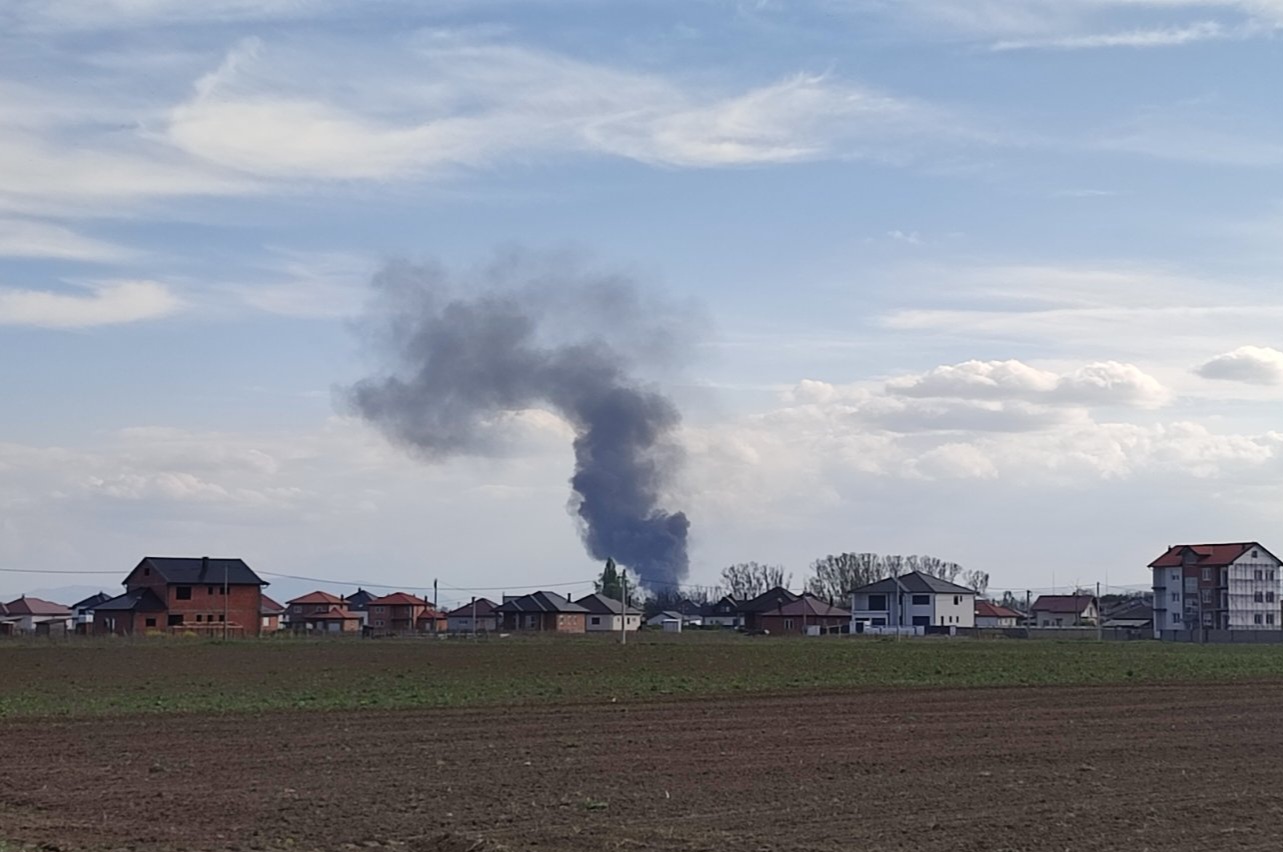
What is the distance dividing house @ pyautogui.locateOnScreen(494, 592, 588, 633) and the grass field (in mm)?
88589

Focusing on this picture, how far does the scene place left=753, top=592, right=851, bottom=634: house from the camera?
160 meters

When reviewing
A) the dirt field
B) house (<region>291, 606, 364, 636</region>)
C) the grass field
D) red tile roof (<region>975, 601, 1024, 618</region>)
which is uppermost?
red tile roof (<region>975, 601, 1024, 618</region>)

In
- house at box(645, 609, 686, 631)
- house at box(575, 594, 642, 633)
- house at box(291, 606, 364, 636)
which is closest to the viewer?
house at box(575, 594, 642, 633)

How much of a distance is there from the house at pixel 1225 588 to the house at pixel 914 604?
67.5ft

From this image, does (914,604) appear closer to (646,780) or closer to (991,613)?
(991,613)

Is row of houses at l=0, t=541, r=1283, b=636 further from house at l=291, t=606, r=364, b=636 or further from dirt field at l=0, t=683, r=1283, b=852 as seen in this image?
dirt field at l=0, t=683, r=1283, b=852

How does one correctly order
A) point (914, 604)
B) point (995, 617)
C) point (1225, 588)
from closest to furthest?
point (1225, 588) < point (914, 604) < point (995, 617)

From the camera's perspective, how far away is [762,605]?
A: 573 ft

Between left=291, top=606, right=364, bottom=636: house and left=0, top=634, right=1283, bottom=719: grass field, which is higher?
left=291, top=606, right=364, bottom=636: house

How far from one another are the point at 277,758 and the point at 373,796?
194 inches

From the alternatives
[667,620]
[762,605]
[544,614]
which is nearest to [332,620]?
[544,614]

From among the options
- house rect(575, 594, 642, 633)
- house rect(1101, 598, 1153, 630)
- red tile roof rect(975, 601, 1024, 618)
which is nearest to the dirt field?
house rect(575, 594, 642, 633)

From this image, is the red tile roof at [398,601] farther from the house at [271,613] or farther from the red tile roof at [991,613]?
the red tile roof at [991,613]

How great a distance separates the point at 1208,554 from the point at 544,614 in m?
70.5
